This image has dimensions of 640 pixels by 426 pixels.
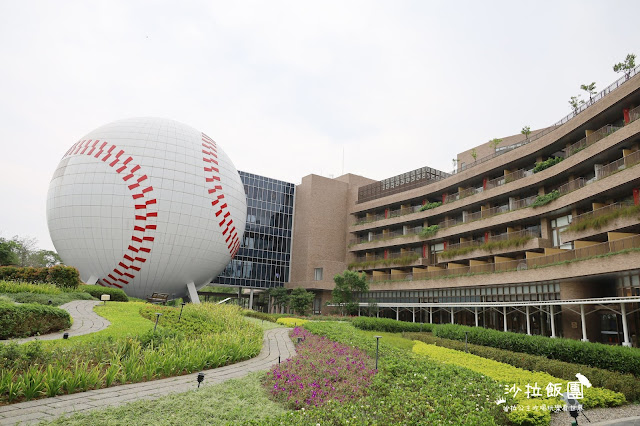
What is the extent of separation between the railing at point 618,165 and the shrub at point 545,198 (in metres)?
3.58

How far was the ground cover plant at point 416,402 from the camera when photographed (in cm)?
774

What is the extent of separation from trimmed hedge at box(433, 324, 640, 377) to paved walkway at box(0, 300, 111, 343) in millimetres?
18949

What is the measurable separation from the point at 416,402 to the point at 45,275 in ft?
92.1

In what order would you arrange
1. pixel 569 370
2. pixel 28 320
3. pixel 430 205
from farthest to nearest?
1. pixel 430 205
2. pixel 569 370
3. pixel 28 320

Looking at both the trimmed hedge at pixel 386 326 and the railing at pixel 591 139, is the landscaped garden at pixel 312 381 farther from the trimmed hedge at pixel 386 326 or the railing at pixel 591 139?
the railing at pixel 591 139

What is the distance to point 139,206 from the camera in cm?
3053

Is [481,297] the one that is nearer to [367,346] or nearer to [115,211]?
[367,346]

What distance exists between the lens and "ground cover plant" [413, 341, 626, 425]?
29.3 ft

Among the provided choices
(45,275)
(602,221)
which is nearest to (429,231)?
(602,221)

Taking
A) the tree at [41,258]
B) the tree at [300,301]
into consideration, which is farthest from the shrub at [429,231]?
the tree at [41,258]

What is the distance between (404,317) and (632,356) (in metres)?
34.5

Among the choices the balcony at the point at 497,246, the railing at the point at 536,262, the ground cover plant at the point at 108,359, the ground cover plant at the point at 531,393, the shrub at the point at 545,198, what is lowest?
the ground cover plant at the point at 531,393

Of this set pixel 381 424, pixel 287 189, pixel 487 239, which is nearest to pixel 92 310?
pixel 381 424

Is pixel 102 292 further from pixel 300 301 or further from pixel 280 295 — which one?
pixel 280 295
